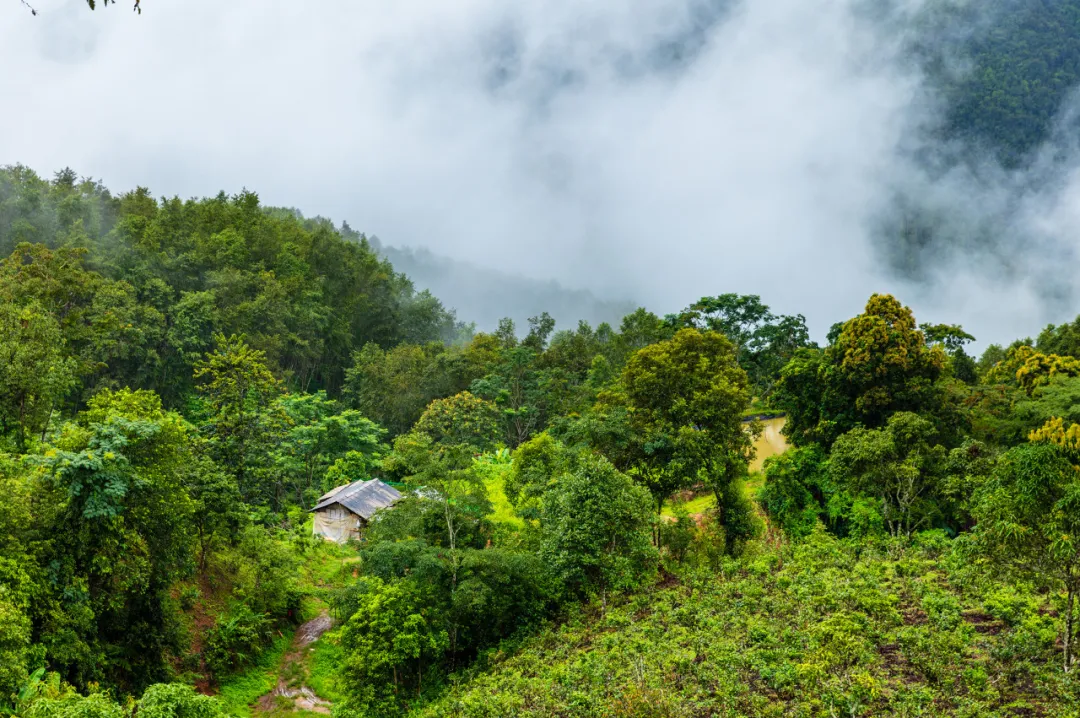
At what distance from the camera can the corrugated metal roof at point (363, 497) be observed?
26094mm

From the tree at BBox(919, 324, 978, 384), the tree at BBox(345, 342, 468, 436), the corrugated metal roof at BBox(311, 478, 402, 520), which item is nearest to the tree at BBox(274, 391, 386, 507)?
the corrugated metal roof at BBox(311, 478, 402, 520)

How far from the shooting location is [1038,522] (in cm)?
941

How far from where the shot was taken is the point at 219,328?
40.7m

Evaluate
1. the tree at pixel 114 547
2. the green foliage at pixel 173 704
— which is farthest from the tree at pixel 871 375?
the green foliage at pixel 173 704

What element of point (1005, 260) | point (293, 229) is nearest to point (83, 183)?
point (293, 229)

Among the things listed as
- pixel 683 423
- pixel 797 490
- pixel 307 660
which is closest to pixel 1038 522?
pixel 683 423

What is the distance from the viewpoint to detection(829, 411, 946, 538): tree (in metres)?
18.5

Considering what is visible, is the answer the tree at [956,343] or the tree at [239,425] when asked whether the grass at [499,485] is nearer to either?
the tree at [239,425]

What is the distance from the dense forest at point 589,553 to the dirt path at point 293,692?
0.20ft

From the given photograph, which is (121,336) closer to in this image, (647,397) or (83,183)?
(83,183)

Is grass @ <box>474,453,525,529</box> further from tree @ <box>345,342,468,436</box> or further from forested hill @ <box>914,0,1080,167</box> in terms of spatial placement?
forested hill @ <box>914,0,1080,167</box>

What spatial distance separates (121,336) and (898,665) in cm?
3594

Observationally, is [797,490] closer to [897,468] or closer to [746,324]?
[897,468]

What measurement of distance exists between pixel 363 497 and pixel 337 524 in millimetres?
1371
